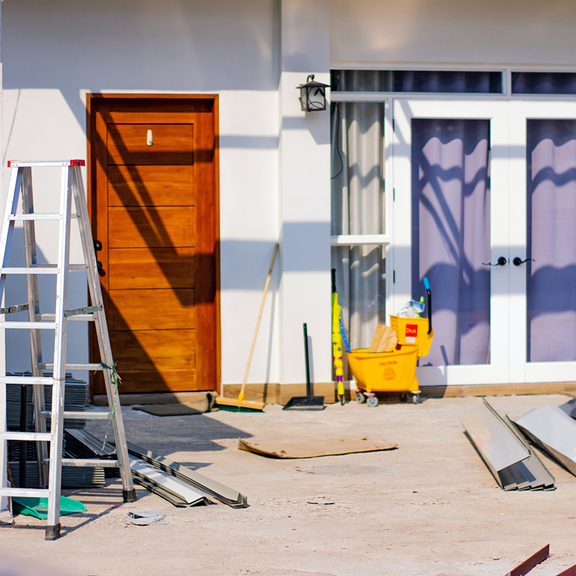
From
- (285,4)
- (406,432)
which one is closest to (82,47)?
(285,4)

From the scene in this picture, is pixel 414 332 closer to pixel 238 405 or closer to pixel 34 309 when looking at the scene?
pixel 238 405

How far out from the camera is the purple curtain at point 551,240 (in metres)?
5.67

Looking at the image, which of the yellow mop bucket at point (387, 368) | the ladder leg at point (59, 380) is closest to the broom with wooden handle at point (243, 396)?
the yellow mop bucket at point (387, 368)

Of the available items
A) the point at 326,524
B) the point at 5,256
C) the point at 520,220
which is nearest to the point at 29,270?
the point at 5,256

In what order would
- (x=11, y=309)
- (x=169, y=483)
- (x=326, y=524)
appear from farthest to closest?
(x=169, y=483), (x=11, y=309), (x=326, y=524)

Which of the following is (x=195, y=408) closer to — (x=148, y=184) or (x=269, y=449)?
(x=269, y=449)

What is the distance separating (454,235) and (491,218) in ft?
1.09

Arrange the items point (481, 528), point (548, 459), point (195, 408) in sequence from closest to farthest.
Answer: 1. point (481, 528)
2. point (548, 459)
3. point (195, 408)

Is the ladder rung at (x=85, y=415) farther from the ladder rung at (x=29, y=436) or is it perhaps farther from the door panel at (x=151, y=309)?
the door panel at (x=151, y=309)

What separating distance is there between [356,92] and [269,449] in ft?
10.1

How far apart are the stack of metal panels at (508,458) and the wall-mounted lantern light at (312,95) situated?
2.64 metres

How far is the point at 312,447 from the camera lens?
399cm

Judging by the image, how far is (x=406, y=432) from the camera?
4.42 meters

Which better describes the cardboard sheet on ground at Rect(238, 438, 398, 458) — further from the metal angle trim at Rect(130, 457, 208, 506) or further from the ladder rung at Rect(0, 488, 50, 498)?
the ladder rung at Rect(0, 488, 50, 498)
